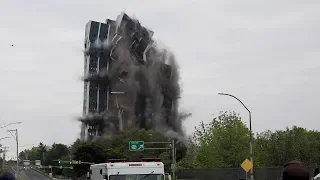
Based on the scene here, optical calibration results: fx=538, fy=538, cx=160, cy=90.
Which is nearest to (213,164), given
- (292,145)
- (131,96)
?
(292,145)

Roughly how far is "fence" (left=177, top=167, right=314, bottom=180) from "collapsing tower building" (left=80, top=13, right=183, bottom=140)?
110 feet

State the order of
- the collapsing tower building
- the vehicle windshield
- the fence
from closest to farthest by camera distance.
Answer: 1. the vehicle windshield
2. the fence
3. the collapsing tower building

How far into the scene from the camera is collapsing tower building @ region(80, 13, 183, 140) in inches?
4343

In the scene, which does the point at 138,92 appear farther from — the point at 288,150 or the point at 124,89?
the point at 288,150

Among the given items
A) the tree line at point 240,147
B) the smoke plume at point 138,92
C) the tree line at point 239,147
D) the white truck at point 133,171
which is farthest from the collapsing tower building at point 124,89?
the white truck at point 133,171

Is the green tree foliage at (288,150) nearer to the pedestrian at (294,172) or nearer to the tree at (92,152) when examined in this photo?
the tree at (92,152)

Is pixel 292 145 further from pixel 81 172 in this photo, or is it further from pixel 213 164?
pixel 81 172

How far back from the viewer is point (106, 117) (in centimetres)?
10938

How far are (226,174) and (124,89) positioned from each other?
52.8 meters

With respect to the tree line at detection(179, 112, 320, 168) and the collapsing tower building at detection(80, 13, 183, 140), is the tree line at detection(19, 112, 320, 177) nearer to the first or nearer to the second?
the tree line at detection(179, 112, 320, 168)

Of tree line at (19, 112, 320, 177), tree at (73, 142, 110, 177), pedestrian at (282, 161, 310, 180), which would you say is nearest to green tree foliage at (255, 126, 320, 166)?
tree line at (19, 112, 320, 177)

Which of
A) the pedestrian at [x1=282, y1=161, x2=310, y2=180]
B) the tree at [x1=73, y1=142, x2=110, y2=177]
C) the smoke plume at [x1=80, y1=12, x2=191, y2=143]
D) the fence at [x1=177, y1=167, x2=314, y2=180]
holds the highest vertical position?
the smoke plume at [x1=80, y1=12, x2=191, y2=143]

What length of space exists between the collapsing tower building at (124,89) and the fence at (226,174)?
110ft

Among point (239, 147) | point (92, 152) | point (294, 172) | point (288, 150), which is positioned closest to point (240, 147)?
point (239, 147)
